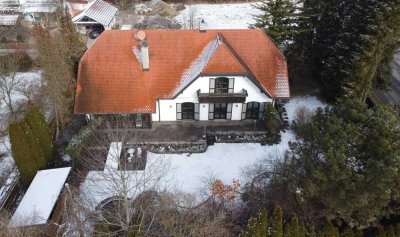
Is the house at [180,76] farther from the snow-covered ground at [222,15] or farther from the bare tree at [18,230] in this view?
the snow-covered ground at [222,15]

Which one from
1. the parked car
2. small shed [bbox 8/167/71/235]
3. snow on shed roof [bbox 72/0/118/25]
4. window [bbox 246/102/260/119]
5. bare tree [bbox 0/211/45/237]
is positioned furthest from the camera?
the parked car

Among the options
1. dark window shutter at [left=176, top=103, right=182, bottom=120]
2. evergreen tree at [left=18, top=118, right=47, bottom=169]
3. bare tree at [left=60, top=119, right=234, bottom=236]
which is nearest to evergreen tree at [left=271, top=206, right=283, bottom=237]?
bare tree at [left=60, top=119, right=234, bottom=236]

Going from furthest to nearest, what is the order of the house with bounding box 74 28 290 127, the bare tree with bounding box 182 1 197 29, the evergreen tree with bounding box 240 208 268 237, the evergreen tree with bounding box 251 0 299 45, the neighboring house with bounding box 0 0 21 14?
the neighboring house with bounding box 0 0 21 14 < the bare tree with bounding box 182 1 197 29 < the evergreen tree with bounding box 251 0 299 45 < the house with bounding box 74 28 290 127 < the evergreen tree with bounding box 240 208 268 237

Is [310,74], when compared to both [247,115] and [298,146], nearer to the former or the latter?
[247,115]

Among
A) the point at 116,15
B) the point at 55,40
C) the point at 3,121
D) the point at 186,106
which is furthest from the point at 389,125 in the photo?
the point at 116,15

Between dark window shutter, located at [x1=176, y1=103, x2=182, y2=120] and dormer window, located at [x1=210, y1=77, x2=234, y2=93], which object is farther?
dark window shutter, located at [x1=176, y1=103, x2=182, y2=120]

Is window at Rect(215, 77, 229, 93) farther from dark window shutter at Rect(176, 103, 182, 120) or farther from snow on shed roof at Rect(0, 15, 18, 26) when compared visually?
snow on shed roof at Rect(0, 15, 18, 26)

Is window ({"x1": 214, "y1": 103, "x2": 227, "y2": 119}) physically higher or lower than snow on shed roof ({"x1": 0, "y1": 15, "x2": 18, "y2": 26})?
lower
